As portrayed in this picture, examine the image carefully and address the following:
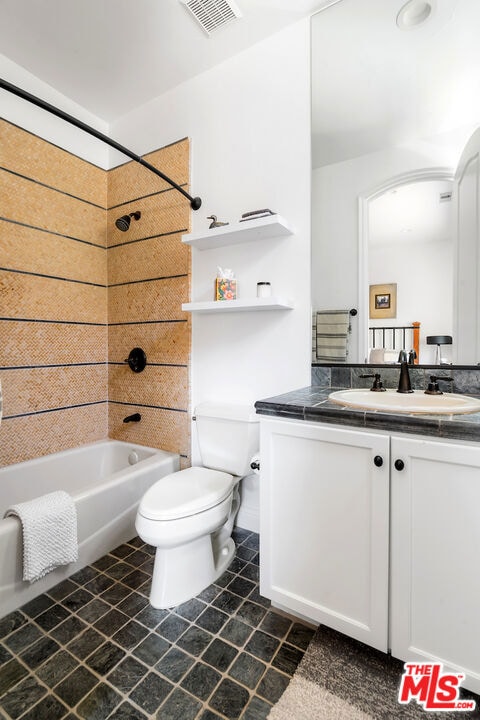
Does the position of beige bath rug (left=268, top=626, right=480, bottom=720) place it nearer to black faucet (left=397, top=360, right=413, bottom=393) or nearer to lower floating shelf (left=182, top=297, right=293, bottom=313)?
black faucet (left=397, top=360, right=413, bottom=393)

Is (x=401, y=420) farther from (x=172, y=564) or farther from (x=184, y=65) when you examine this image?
(x=184, y=65)

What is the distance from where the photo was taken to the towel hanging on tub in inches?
66.9

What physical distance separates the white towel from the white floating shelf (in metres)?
1.47

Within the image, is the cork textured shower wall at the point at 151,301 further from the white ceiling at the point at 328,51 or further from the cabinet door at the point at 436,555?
the cabinet door at the point at 436,555

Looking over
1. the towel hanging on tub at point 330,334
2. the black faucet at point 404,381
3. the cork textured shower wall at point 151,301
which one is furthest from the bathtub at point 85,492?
the black faucet at point 404,381

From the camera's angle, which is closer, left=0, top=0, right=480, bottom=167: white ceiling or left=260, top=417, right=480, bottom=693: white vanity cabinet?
left=260, top=417, right=480, bottom=693: white vanity cabinet

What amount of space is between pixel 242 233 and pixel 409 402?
114cm

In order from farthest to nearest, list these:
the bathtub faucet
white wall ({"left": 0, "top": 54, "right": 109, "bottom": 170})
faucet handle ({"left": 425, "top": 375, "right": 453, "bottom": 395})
→ the bathtub faucet → white wall ({"left": 0, "top": 54, "right": 109, "bottom": 170}) → faucet handle ({"left": 425, "top": 375, "right": 453, "bottom": 395})

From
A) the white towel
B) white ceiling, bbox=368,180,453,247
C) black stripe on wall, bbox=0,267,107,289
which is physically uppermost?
white ceiling, bbox=368,180,453,247

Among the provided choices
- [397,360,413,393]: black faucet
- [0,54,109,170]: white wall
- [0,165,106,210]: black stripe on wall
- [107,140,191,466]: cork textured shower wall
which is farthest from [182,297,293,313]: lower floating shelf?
[0,54,109,170]: white wall

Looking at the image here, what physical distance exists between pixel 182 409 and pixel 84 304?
3.52 feet

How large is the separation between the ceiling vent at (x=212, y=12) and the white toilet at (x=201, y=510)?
6.50 ft

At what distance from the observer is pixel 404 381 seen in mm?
1446

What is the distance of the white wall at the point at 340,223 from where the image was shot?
1.64 m
